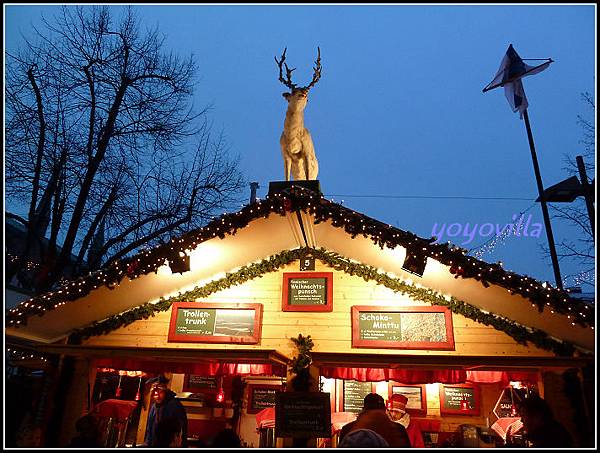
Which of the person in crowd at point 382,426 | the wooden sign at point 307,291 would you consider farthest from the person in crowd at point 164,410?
the person in crowd at point 382,426

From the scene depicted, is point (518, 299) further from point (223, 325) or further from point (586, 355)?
point (223, 325)

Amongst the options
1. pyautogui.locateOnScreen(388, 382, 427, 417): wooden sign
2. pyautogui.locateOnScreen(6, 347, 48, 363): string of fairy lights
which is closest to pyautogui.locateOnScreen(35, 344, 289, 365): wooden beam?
pyautogui.locateOnScreen(6, 347, 48, 363): string of fairy lights

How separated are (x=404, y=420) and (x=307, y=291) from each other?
10.3 feet

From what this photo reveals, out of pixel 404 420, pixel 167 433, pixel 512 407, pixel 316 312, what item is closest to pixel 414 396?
pixel 404 420

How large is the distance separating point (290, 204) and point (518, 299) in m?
3.78

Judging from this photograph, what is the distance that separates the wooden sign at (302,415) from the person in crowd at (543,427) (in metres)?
2.93

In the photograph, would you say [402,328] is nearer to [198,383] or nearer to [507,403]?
[507,403]

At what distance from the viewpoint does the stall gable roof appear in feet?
19.1

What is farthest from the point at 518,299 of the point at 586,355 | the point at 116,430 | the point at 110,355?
the point at 116,430

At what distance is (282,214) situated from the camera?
6719 mm

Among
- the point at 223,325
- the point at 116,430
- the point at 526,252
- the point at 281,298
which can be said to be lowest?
the point at 116,430

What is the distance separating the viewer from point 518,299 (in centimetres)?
627

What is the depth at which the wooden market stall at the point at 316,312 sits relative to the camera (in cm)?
621

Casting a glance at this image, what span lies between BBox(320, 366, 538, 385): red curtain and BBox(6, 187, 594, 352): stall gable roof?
1811mm
